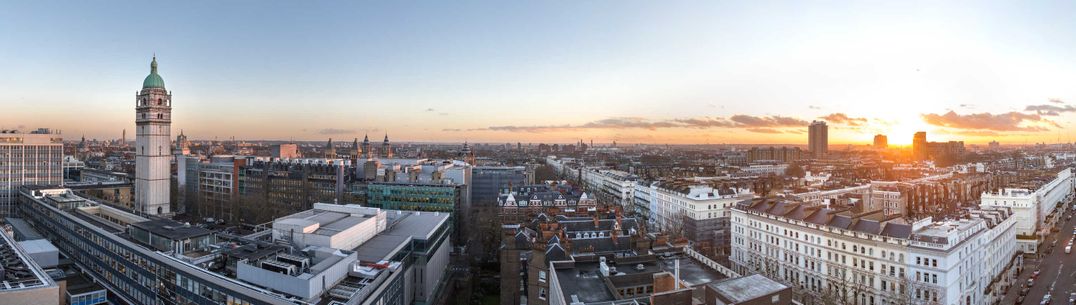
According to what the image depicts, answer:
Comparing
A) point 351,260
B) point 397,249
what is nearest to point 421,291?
point 397,249

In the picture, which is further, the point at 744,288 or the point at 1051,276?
the point at 1051,276

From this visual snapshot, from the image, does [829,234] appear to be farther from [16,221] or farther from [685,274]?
[16,221]

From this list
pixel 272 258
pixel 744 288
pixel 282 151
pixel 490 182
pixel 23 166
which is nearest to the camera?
pixel 744 288

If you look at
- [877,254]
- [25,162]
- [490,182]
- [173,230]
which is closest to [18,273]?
[173,230]

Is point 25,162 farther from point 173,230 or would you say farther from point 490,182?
point 490,182

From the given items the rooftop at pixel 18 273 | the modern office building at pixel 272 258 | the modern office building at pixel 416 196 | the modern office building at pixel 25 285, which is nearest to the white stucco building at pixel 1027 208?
the modern office building at pixel 416 196
